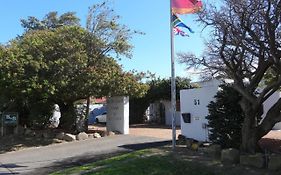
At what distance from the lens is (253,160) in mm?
11008

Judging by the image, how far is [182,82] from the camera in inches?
1364

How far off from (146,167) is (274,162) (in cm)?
349

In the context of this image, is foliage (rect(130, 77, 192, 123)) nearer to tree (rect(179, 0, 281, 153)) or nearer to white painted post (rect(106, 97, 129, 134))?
white painted post (rect(106, 97, 129, 134))

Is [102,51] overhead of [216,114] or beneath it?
overhead

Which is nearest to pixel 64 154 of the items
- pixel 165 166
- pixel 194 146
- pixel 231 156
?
pixel 194 146

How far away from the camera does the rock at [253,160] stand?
10.8 m

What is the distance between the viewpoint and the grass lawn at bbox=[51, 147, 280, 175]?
1095 centimetres

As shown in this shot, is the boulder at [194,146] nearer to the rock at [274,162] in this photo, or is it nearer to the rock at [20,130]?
the rock at [274,162]

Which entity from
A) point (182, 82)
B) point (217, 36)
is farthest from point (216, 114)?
point (182, 82)

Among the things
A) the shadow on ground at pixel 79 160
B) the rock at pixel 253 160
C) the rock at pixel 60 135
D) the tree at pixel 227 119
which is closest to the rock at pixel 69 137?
the rock at pixel 60 135

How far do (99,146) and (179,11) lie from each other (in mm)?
7268

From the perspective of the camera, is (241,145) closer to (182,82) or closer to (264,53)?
(264,53)

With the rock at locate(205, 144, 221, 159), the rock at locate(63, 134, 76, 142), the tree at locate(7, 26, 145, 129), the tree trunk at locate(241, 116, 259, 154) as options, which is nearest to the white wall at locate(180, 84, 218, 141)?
the rock at locate(205, 144, 221, 159)

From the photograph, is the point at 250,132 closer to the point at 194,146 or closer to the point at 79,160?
the point at 194,146
